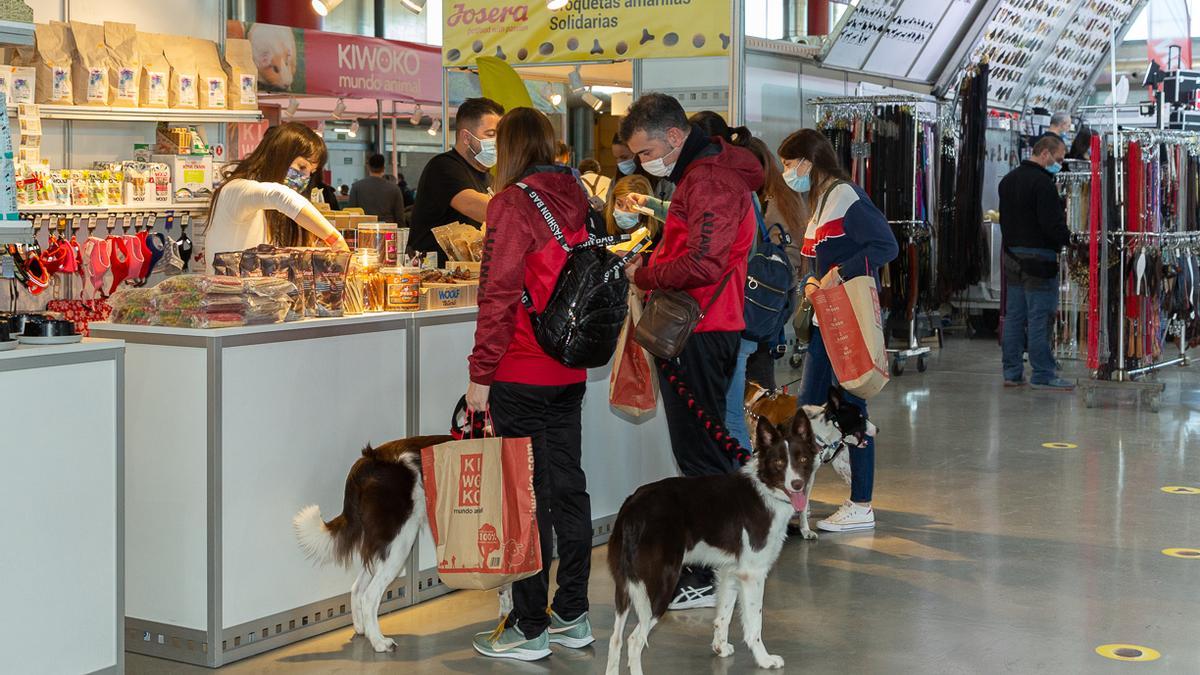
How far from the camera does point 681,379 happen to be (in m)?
4.10

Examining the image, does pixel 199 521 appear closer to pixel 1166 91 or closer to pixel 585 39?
pixel 585 39

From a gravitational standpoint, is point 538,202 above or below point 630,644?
above

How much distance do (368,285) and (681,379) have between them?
1073 millimetres

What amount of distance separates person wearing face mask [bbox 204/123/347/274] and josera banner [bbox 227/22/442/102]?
633 cm

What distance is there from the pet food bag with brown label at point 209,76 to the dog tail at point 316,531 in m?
3.39

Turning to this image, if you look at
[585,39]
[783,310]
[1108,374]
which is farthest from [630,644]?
[1108,374]

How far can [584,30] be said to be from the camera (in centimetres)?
750

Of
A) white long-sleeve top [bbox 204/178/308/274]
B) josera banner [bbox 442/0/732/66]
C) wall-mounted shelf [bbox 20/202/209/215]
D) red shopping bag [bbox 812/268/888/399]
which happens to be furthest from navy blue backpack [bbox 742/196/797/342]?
wall-mounted shelf [bbox 20/202/209/215]

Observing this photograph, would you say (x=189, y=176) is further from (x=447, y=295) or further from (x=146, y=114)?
(x=447, y=295)

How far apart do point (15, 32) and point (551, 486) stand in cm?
182

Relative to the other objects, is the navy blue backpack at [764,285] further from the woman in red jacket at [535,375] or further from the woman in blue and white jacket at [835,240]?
the woman in red jacket at [535,375]

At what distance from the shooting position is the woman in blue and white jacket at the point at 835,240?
5023 millimetres

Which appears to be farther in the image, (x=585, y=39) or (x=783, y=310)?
(x=585, y=39)

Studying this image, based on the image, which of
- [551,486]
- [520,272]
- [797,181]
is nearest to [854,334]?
[797,181]
